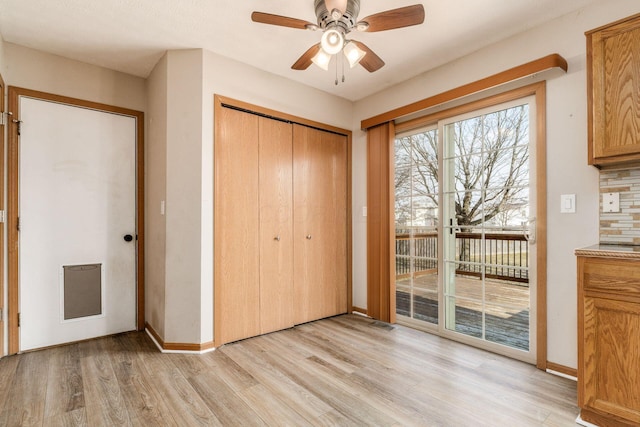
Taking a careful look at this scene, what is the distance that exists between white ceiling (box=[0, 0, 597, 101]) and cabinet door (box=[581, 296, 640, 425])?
1.98 metres

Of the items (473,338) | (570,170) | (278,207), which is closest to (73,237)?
(278,207)

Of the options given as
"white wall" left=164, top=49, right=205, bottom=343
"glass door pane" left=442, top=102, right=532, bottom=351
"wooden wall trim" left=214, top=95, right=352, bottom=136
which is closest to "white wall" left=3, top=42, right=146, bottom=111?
"white wall" left=164, top=49, right=205, bottom=343

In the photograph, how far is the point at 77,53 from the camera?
9.04ft

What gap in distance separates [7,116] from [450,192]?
3.85 metres

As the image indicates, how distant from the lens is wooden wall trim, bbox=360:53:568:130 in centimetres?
220

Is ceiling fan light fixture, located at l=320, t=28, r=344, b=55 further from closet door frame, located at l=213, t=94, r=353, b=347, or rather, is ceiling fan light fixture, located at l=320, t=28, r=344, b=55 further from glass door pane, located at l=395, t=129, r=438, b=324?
glass door pane, located at l=395, t=129, r=438, b=324

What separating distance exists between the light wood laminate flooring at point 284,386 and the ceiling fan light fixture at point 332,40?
214cm

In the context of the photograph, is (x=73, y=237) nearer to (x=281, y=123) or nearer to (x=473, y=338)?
(x=281, y=123)

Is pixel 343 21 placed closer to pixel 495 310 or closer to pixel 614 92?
pixel 614 92

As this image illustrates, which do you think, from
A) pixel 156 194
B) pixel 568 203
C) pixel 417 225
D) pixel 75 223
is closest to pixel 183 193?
pixel 156 194

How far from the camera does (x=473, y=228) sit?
111 inches

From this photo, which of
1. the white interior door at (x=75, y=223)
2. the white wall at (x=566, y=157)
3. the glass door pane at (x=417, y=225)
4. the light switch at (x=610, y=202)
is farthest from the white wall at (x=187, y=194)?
the light switch at (x=610, y=202)

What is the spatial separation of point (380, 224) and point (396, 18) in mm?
2116

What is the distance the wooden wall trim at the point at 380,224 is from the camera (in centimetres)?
339
